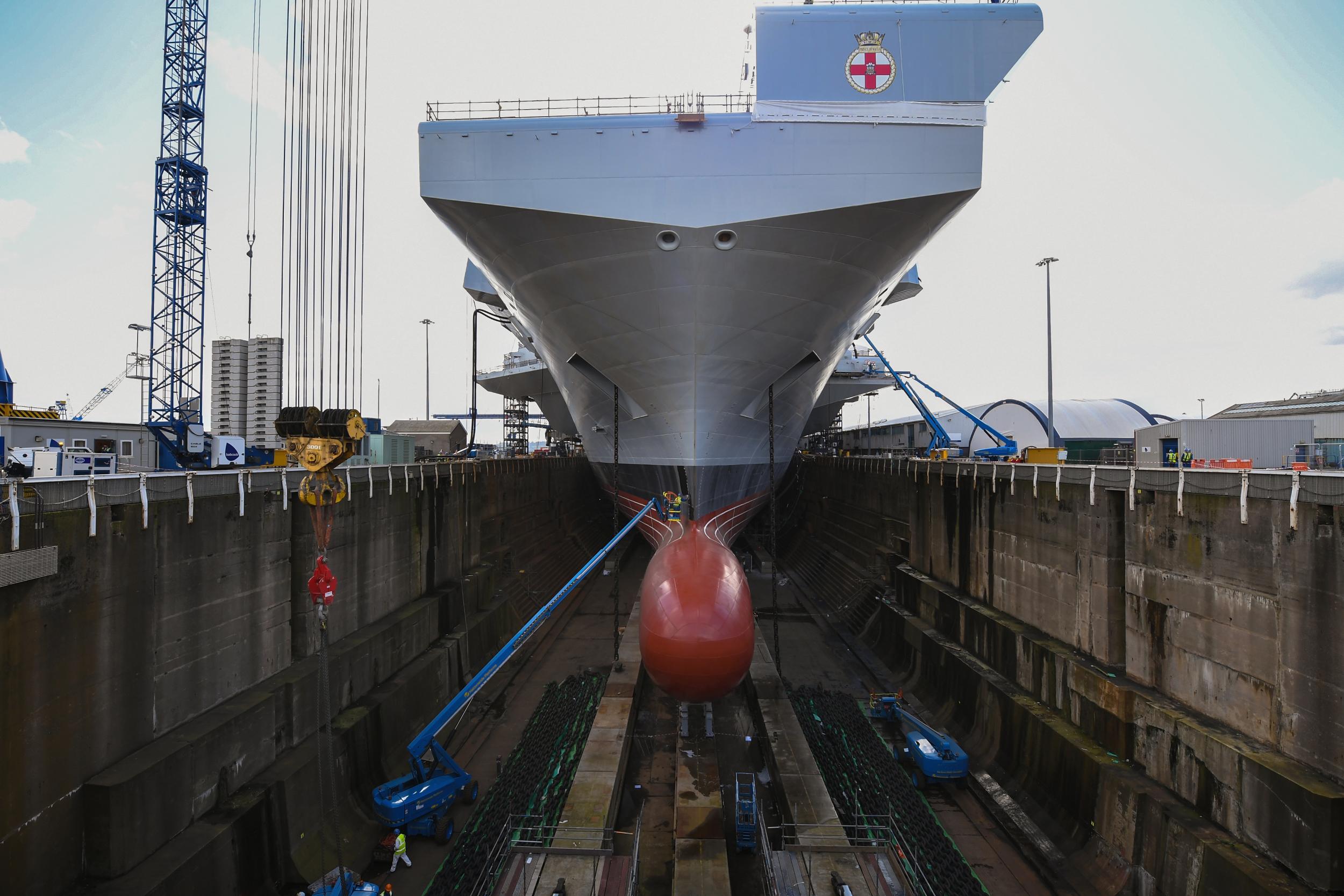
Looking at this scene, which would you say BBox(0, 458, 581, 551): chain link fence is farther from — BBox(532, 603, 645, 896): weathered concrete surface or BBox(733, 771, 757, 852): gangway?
BBox(733, 771, 757, 852): gangway

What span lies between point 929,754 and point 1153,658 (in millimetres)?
3677

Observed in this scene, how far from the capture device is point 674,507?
1379 cm

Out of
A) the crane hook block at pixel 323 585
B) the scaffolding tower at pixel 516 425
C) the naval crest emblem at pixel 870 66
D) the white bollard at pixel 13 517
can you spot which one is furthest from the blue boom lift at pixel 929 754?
the scaffolding tower at pixel 516 425

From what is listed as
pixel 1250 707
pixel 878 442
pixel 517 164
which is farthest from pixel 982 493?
pixel 878 442

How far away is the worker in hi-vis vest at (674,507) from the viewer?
13.7 metres

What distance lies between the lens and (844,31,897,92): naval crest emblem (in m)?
10.8

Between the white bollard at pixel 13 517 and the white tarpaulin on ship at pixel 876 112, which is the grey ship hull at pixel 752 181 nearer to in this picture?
the white tarpaulin on ship at pixel 876 112

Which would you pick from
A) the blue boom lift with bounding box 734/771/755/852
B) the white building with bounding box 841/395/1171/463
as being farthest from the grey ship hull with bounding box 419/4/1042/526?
the white building with bounding box 841/395/1171/463

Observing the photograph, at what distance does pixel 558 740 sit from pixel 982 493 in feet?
33.5

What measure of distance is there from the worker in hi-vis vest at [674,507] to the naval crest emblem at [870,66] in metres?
8.91

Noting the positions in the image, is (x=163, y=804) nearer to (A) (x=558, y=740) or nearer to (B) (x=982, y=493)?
(A) (x=558, y=740)

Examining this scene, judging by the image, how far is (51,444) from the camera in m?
14.0

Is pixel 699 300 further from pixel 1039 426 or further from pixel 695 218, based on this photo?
pixel 1039 426

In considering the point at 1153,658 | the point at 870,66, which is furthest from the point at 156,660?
the point at 870,66
